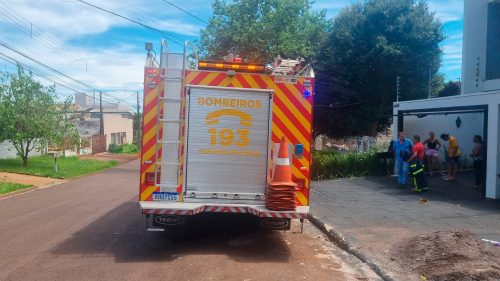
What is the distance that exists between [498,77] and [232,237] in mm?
14866

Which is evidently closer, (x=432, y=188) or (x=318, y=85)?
(x=432, y=188)

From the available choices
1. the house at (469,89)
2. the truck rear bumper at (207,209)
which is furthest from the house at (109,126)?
the truck rear bumper at (207,209)

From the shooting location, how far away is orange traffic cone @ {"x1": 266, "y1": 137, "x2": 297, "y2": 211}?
23.6 ft

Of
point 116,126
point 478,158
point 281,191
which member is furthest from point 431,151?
point 116,126

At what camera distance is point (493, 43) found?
1928 centimetres

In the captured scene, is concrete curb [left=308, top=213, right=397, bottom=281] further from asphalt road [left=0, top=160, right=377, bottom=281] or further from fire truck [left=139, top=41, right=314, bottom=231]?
fire truck [left=139, top=41, right=314, bottom=231]

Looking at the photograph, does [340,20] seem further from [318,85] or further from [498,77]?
[498,77]

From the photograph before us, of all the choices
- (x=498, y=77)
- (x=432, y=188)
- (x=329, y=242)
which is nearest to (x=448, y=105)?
(x=432, y=188)

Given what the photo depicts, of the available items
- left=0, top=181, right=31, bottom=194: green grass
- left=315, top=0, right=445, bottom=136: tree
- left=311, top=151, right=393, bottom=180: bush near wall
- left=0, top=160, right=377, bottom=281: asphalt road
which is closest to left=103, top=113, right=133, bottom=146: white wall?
left=315, top=0, right=445, bottom=136: tree

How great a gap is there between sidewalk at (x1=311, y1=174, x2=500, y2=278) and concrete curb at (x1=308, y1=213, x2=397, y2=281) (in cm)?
6

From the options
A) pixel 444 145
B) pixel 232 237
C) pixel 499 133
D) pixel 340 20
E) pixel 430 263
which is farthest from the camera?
pixel 340 20

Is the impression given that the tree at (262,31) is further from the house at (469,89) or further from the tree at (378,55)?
the house at (469,89)

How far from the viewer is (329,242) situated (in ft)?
28.3

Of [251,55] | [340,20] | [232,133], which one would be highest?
[340,20]
